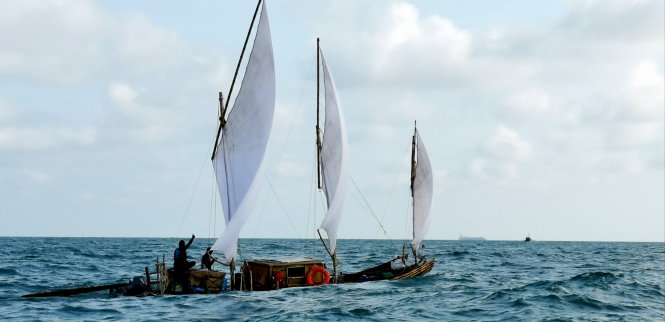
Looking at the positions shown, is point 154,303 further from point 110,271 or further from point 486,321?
point 110,271

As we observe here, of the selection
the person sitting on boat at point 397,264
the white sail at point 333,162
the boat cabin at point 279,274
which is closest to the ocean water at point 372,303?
the boat cabin at point 279,274

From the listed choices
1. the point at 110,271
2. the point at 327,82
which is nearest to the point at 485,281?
the point at 327,82

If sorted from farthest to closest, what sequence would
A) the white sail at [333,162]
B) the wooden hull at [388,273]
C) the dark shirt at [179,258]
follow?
the wooden hull at [388,273]
the white sail at [333,162]
the dark shirt at [179,258]

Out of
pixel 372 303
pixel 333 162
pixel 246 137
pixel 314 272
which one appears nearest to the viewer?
A: pixel 246 137

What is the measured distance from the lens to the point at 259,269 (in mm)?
31922

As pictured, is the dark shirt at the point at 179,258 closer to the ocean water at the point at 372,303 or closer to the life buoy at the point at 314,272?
the ocean water at the point at 372,303

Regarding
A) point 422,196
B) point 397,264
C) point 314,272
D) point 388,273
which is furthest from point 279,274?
point 422,196

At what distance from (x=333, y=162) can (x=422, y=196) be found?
12821 millimetres

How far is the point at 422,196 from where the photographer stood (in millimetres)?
45594

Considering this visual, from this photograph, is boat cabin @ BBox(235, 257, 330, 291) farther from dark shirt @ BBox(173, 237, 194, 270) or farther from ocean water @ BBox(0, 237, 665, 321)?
dark shirt @ BBox(173, 237, 194, 270)

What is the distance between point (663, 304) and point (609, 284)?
24.7ft

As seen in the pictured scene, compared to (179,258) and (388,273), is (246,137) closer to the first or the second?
(179,258)

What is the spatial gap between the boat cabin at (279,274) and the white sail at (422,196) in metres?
14.2

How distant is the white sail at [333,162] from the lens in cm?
3400
